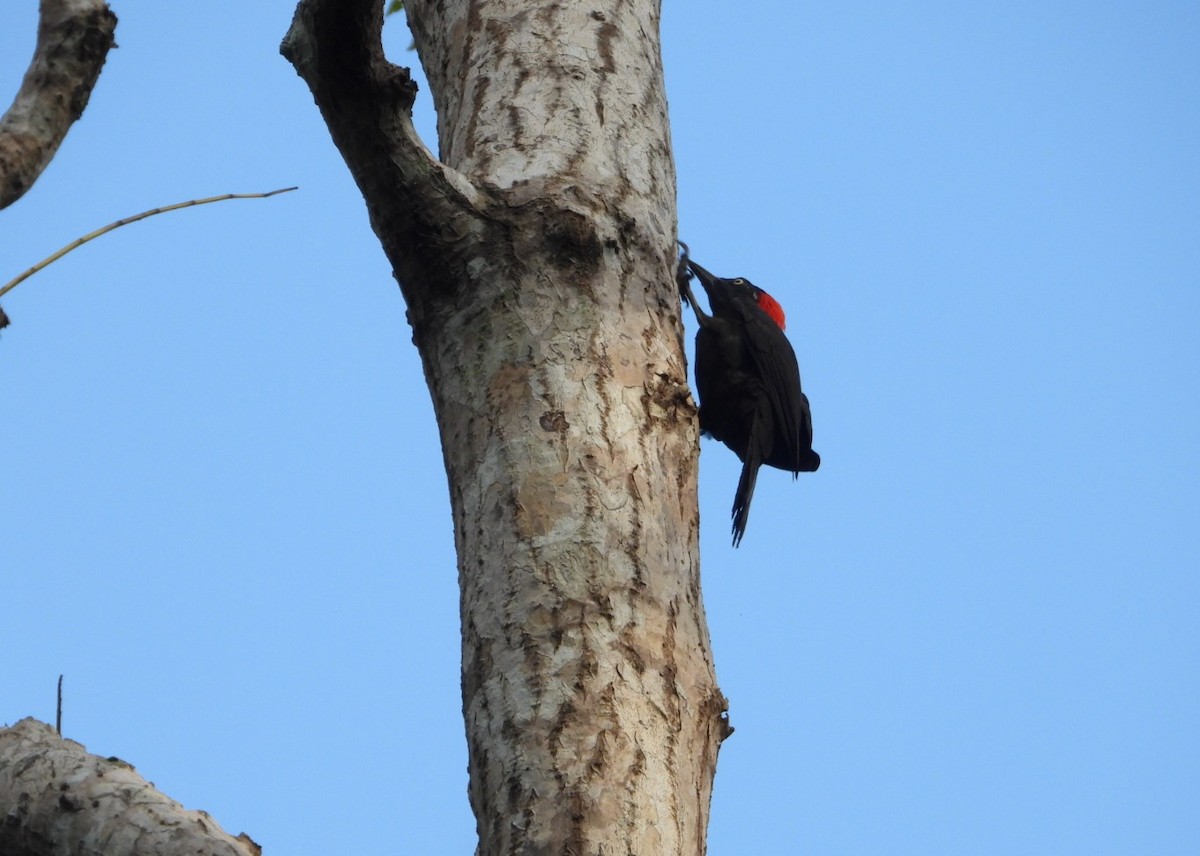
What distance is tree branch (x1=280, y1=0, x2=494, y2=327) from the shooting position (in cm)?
192

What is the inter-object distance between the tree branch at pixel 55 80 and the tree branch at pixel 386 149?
0.36 meters

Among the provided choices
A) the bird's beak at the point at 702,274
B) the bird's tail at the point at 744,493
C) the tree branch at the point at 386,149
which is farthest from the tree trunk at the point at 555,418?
the bird's beak at the point at 702,274

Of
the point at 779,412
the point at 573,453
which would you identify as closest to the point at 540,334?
the point at 573,453

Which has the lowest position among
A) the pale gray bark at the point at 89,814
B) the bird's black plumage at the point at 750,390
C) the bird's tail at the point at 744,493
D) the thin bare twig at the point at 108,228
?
the pale gray bark at the point at 89,814

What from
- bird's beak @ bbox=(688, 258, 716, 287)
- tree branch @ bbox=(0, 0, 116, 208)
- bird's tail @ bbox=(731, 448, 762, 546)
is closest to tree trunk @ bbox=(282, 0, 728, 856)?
tree branch @ bbox=(0, 0, 116, 208)

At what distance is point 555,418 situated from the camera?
202 centimetres

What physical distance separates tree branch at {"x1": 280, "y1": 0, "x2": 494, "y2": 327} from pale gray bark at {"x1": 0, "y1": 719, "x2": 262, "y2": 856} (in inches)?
35.0

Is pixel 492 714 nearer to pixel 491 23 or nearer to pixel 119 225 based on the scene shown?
pixel 119 225

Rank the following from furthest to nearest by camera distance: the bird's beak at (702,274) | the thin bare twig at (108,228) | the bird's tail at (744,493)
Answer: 1. the bird's beak at (702,274)
2. the bird's tail at (744,493)
3. the thin bare twig at (108,228)

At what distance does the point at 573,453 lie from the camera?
1.98m

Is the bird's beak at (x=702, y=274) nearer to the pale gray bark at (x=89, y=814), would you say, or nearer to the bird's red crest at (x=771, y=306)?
the bird's red crest at (x=771, y=306)

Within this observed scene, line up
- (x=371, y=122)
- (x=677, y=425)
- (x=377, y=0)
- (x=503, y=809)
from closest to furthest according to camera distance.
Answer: (x=503, y=809)
(x=377, y=0)
(x=371, y=122)
(x=677, y=425)

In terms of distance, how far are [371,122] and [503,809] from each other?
108 cm

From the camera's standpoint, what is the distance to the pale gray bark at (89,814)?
1.71 meters
